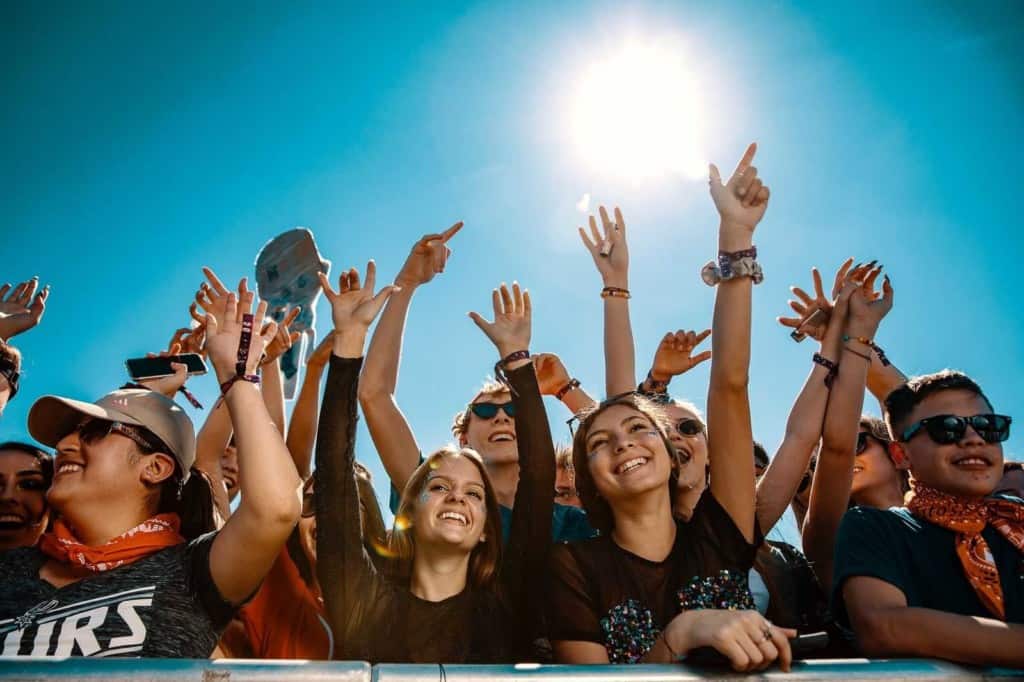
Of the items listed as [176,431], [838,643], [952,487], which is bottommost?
[838,643]

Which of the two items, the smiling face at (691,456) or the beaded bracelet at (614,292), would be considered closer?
the smiling face at (691,456)

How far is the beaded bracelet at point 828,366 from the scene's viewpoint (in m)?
3.59

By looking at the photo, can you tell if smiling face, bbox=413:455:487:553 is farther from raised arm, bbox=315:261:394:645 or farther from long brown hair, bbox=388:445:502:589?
raised arm, bbox=315:261:394:645

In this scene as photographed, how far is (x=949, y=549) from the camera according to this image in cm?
270

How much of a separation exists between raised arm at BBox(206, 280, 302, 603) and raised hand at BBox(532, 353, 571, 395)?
2.90 m

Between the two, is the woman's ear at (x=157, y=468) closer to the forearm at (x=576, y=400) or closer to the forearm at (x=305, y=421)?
the forearm at (x=305, y=421)

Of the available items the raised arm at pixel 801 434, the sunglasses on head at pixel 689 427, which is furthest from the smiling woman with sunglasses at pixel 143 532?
the sunglasses on head at pixel 689 427

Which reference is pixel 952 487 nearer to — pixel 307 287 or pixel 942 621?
pixel 942 621

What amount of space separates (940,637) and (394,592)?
1.89 meters

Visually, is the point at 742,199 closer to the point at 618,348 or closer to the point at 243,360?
the point at 618,348

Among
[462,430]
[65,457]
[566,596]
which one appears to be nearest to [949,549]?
[566,596]

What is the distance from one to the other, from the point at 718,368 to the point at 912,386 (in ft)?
3.39

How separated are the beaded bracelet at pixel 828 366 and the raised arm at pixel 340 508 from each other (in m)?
2.40

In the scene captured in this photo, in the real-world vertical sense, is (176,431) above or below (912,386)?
below
